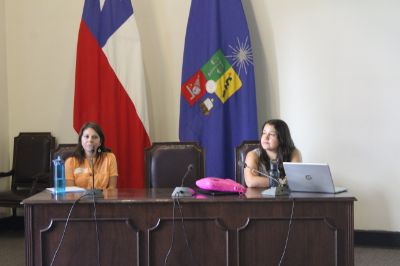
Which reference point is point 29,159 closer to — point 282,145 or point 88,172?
point 88,172

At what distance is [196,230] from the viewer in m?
2.41

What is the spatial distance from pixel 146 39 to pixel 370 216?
265cm

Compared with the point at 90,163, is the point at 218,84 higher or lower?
higher

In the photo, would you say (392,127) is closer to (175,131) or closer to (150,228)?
(175,131)

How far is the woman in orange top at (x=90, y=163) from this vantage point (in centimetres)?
315

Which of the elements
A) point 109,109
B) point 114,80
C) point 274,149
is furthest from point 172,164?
point 114,80

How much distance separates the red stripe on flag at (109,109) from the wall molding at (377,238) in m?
1.96

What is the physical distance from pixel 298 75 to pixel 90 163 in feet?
6.64

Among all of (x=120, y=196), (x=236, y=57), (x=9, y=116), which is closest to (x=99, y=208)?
(x=120, y=196)

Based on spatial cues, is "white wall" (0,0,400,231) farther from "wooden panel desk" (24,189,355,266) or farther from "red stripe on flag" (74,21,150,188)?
"wooden panel desk" (24,189,355,266)

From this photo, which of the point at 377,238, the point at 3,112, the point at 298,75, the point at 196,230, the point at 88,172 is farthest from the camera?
the point at 3,112

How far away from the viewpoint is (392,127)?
3.85 meters

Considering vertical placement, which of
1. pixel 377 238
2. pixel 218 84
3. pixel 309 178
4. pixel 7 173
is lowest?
pixel 377 238

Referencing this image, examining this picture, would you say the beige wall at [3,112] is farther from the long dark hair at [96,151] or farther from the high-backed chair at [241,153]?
the high-backed chair at [241,153]
